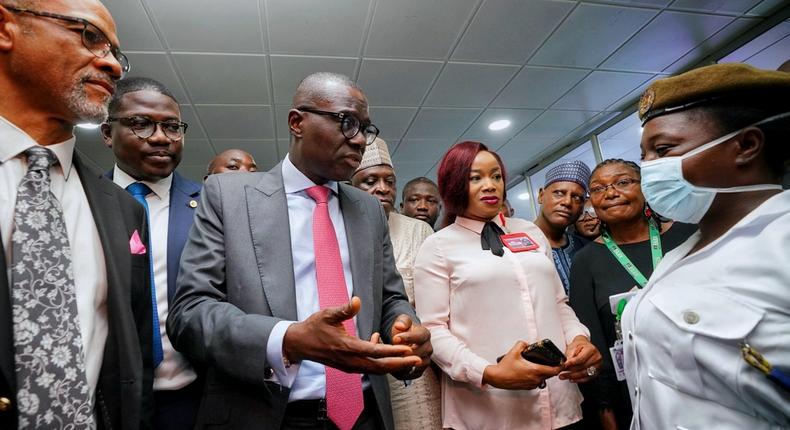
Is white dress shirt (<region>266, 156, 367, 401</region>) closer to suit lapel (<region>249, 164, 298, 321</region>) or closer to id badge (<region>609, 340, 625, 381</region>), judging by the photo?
suit lapel (<region>249, 164, 298, 321</region>)

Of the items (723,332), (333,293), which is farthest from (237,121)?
(723,332)

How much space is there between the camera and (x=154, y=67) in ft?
11.7

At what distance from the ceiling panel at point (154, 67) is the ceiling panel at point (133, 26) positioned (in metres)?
0.09

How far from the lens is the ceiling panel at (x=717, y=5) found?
3268 mm

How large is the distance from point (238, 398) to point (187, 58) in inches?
133

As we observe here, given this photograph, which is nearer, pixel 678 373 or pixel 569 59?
pixel 678 373

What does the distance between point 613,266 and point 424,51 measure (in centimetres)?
254

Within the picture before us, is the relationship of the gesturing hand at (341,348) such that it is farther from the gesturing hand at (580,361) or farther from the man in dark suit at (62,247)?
the gesturing hand at (580,361)

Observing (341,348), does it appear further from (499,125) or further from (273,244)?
(499,125)

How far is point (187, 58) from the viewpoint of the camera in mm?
3469

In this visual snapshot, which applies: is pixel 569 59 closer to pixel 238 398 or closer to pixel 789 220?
pixel 789 220

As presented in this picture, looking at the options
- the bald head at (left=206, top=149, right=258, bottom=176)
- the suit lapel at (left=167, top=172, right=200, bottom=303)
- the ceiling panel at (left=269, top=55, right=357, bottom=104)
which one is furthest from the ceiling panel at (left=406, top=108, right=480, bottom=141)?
the suit lapel at (left=167, top=172, right=200, bottom=303)

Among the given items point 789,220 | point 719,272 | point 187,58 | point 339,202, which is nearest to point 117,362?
point 339,202

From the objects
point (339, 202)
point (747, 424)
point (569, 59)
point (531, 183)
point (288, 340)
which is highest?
point (569, 59)
